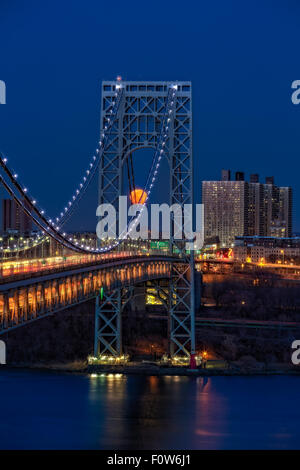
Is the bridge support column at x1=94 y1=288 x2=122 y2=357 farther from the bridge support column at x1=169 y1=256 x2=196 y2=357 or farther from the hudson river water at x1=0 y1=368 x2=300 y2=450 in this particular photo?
the bridge support column at x1=169 y1=256 x2=196 y2=357

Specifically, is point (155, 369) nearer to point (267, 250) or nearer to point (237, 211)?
point (267, 250)

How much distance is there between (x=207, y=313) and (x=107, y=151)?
64.5ft

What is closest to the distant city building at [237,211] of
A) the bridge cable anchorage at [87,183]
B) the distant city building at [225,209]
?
the distant city building at [225,209]

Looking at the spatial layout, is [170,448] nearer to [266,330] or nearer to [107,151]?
[107,151]

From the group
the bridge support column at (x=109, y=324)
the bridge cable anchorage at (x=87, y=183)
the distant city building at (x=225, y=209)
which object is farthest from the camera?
the distant city building at (x=225, y=209)

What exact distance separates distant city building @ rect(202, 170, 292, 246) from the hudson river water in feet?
335

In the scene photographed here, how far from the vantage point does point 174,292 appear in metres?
34.6

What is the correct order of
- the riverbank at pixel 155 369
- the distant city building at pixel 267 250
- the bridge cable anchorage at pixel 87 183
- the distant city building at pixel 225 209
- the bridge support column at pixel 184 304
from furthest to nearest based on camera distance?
1. the distant city building at pixel 225 209
2. the distant city building at pixel 267 250
3. the bridge support column at pixel 184 304
4. the riverbank at pixel 155 369
5. the bridge cable anchorage at pixel 87 183

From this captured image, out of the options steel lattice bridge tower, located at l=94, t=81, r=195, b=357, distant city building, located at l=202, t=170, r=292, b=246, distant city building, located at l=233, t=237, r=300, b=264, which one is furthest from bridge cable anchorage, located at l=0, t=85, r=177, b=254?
distant city building, located at l=202, t=170, r=292, b=246

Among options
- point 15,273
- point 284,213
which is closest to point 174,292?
point 15,273

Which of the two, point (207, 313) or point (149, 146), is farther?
point (207, 313)

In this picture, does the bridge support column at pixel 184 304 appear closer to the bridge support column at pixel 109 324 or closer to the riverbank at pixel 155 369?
the riverbank at pixel 155 369

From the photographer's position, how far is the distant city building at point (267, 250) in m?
103

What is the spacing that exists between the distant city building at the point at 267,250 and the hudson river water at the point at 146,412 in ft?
232
